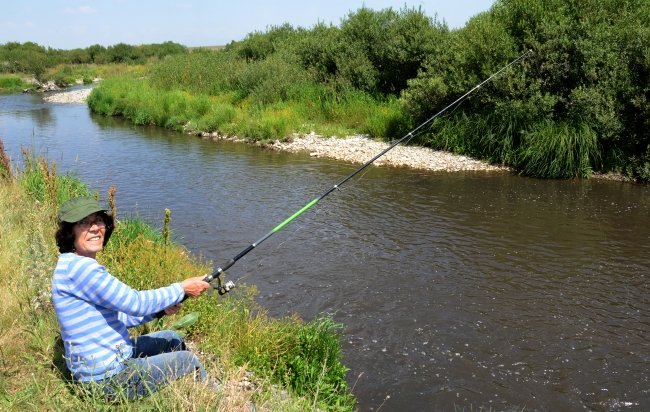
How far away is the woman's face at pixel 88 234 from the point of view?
3906 millimetres

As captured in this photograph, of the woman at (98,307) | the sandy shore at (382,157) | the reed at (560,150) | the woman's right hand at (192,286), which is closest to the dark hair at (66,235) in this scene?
the woman at (98,307)

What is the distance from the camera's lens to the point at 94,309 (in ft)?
12.9

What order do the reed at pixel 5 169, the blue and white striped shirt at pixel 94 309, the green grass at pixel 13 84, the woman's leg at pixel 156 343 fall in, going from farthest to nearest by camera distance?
the green grass at pixel 13 84 → the reed at pixel 5 169 → the woman's leg at pixel 156 343 → the blue and white striped shirt at pixel 94 309

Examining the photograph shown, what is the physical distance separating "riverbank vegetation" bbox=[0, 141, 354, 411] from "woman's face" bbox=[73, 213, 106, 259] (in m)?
1.02

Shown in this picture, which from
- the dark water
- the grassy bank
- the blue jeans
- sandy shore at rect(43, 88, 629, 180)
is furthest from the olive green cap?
the grassy bank

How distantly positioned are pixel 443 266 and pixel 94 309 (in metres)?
6.64

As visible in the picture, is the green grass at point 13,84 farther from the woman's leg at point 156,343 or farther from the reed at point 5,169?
the woman's leg at point 156,343

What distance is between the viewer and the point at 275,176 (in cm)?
1594

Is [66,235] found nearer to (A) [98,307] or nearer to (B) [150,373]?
(A) [98,307]

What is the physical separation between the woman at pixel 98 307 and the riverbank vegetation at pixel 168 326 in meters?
0.17

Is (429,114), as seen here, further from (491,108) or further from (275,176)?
(275,176)

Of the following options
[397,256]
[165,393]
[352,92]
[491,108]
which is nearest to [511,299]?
[397,256]

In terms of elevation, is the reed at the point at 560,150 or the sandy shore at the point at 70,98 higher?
the sandy shore at the point at 70,98

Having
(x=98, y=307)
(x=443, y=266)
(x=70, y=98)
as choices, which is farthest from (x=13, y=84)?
(x=98, y=307)
